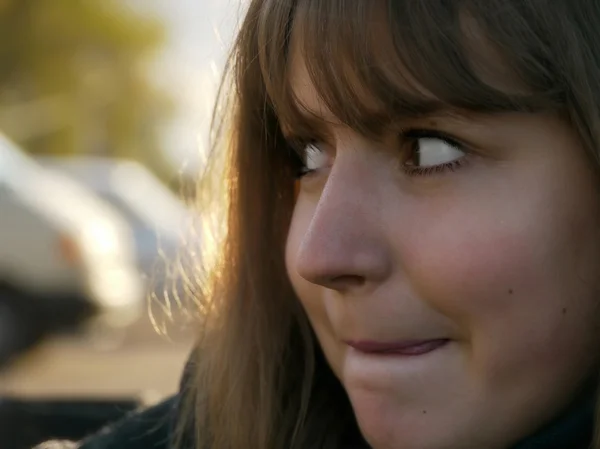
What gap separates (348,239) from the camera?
4.66 feet

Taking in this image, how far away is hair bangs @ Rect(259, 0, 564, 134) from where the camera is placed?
1.35m

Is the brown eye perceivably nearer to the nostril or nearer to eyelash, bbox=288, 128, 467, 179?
eyelash, bbox=288, 128, 467, 179

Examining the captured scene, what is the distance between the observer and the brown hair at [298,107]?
4.43 ft

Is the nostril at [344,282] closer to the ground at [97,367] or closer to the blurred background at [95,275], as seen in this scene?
the blurred background at [95,275]

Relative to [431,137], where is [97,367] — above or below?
above

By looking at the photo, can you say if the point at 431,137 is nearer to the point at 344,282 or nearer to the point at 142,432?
the point at 344,282

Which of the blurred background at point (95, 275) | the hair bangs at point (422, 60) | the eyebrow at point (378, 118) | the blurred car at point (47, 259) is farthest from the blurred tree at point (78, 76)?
the hair bangs at point (422, 60)

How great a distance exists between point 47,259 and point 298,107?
6.74 metres

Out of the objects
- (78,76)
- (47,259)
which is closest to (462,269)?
(47,259)

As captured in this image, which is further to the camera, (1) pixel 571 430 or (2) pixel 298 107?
(2) pixel 298 107

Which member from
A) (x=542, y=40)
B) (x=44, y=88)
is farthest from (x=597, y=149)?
(x=44, y=88)

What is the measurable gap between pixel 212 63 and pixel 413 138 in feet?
2.37

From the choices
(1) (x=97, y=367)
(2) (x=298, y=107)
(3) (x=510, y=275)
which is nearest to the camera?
(3) (x=510, y=275)

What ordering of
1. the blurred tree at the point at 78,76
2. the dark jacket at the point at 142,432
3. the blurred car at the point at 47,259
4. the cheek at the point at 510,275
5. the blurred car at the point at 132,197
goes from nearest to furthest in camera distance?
the cheek at the point at 510,275, the dark jacket at the point at 142,432, the blurred car at the point at 47,259, the blurred car at the point at 132,197, the blurred tree at the point at 78,76
